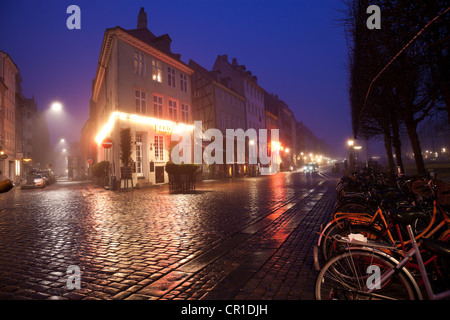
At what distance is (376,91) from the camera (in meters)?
14.7

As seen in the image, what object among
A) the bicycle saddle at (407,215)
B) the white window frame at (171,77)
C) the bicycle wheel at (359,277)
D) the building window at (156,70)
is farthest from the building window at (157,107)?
the bicycle wheel at (359,277)

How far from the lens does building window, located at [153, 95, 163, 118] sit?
→ 86.3 feet

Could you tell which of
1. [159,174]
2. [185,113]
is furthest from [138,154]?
[185,113]

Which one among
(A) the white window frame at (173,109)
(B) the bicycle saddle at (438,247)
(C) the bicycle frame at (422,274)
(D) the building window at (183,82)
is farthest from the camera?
(D) the building window at (183,82)

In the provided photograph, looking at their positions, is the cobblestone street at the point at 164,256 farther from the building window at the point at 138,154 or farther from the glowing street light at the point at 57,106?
the glowing street light at the point at 57,106

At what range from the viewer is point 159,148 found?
26125 millimetres

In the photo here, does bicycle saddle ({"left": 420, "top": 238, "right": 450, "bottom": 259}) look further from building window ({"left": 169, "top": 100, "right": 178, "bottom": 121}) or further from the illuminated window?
building window ({"left": 169, "top": 100, "right": 178, "bottom": 121})

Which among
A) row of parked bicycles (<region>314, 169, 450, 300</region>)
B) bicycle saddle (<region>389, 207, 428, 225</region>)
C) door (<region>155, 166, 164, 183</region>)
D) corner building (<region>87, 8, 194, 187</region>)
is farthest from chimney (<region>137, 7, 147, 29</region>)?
bicycle saddle (<region>389, 207, 428, 225</region>)

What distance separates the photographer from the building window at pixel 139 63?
24.4 meters

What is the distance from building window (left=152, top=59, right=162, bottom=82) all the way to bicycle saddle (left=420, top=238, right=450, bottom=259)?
26.6 meters

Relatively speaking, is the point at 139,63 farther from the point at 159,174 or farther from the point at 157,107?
the point at 159,174

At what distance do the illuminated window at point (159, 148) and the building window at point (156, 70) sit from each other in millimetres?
5492

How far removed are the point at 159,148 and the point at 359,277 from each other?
81.0 feet
